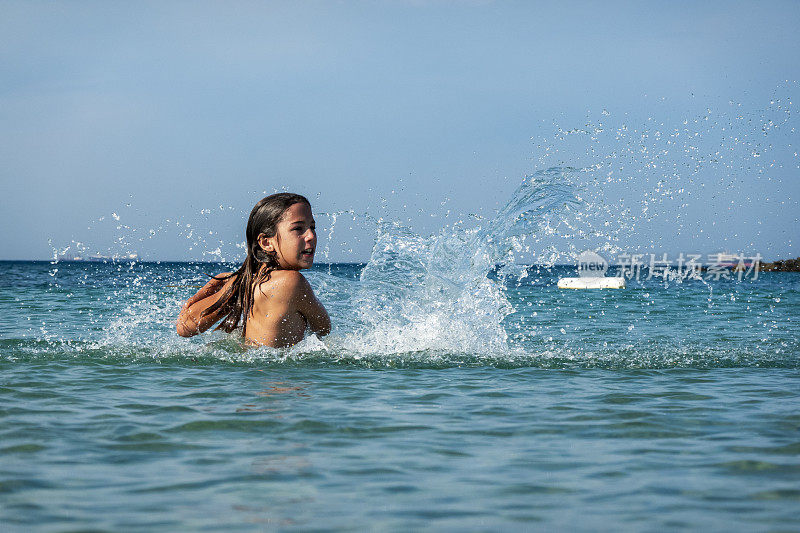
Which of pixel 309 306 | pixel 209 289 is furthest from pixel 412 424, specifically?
pixel 209 289

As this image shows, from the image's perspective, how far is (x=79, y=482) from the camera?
3330mm

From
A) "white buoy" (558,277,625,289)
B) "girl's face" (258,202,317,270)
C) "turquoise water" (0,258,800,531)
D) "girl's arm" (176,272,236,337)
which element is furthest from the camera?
"white buoy" (558,277,625,289)

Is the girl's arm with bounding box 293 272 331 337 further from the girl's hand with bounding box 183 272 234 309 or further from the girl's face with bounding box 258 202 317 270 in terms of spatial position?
the girl's hand with bounding box 183 272 234 309

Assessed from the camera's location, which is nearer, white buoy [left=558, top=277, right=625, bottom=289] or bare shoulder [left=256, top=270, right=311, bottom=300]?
bare shoulder [left=256, top=270, right=311, bottom=300]

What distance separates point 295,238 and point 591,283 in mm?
37567

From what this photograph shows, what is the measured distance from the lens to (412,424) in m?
4.49

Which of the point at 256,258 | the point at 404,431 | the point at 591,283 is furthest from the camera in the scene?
the point at 591,283

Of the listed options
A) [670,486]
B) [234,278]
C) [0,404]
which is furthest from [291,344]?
[670,486]

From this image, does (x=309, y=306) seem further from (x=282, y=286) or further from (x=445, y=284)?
(x=445, y=284)

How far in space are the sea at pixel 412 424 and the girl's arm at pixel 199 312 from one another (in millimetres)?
371

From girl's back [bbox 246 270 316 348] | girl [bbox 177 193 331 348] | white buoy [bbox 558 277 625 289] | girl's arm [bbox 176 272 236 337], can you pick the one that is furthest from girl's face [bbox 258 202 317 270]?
white buoy [bbox 558 277 625 289]

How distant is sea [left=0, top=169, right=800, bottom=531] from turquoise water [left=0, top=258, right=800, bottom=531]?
0.02 metres

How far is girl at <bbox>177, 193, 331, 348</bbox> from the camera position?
20.7 ft

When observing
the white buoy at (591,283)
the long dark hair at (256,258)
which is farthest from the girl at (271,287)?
the white buoy at (591,283)
